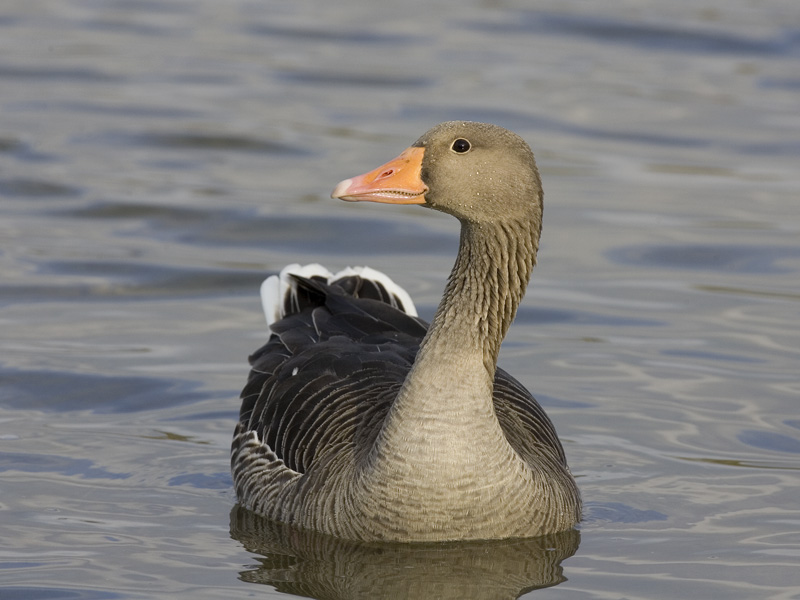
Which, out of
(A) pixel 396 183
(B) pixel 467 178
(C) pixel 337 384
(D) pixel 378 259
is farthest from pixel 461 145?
(D) pixel 378 259

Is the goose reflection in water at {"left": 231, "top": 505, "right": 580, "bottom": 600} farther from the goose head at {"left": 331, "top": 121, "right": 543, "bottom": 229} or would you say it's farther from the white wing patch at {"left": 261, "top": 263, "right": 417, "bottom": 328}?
the white wing patch at {"left": 261, "top": 263, "right": 417, "bottom": 328}

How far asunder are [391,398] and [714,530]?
6.32 ft

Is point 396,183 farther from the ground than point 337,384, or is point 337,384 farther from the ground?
point 396,183

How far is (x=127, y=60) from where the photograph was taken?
21.2 m

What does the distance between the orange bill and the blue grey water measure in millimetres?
1789

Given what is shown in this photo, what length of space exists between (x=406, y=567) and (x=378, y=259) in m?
6.81

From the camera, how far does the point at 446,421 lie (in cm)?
702

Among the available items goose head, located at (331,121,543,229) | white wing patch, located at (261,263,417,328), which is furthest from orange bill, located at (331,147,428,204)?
white wing patch, located at (261,263,417,328)

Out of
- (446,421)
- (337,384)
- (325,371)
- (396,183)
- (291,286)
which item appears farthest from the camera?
(291,286)

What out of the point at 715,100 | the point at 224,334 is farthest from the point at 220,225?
the point at 715,100

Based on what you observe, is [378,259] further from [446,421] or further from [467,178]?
[446,421]

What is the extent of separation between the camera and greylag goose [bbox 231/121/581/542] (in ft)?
23.2

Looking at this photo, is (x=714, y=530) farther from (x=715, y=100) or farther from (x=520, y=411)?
(x=715, y=100)

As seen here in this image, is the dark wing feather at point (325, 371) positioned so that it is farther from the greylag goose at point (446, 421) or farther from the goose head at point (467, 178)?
the goose head at point (467, 178)
